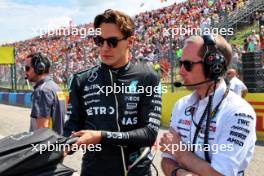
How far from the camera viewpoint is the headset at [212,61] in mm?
2250

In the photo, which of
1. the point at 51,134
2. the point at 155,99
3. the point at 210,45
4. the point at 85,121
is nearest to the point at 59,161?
the point at 51,134

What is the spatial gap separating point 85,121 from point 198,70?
0.83 meters

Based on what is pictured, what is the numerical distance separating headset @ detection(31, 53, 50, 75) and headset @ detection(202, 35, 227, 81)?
253 cm

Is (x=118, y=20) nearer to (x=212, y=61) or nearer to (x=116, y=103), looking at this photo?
(x=116, y=103)

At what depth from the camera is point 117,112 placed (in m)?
2.64

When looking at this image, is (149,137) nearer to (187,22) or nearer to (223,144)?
(223,144)

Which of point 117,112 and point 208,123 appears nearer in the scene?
point 208,123

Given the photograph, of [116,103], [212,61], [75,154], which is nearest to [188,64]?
[212,61]

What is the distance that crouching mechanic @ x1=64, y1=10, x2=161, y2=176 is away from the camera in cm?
262

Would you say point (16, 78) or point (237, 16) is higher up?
point (237, 16)

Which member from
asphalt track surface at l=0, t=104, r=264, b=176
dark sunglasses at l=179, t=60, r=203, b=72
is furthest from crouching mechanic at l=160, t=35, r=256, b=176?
asphalt track surface at l=0, t=104, r=264, b=176

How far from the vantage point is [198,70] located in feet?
7.68

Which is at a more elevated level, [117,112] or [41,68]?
[41,68]

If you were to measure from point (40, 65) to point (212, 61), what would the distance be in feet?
8.69
